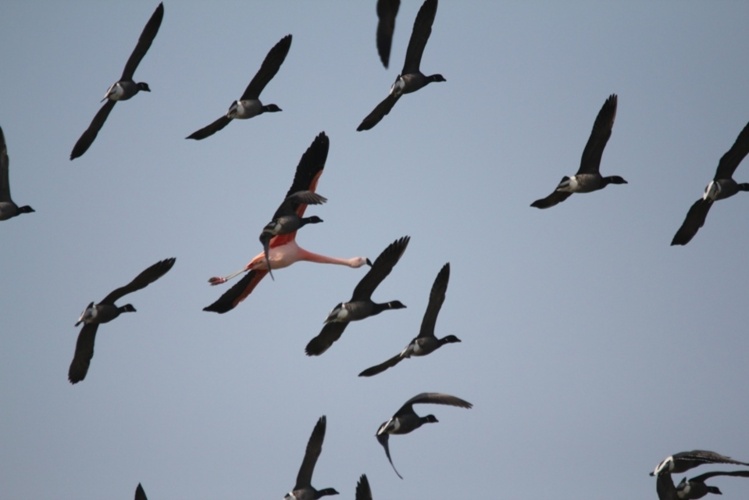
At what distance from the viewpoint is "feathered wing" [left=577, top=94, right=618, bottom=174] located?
2461 cm

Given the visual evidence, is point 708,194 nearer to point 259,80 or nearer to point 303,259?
point 259,80

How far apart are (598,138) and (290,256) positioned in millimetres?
9525

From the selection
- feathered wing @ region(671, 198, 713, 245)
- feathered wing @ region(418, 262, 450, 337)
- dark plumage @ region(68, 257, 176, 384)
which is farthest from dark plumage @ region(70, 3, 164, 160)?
feathered wing @ region(671, 198, 713, 245)

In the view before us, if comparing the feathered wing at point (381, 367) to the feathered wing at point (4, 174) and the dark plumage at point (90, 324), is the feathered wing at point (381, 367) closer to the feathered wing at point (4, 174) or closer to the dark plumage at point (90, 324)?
the dark plumage at point (90, 324)

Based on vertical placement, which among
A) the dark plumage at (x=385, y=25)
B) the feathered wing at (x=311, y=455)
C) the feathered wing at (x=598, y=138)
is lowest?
the feathered wing at (x=311, y=455)

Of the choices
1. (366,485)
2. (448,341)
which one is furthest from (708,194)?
(366,485)

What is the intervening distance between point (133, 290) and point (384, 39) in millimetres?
6225

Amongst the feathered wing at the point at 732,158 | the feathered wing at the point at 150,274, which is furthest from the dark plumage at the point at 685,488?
the feathered wing at the point at 150,274

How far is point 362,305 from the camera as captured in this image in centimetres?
2617

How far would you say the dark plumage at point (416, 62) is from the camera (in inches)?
1014

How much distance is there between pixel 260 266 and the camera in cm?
3169

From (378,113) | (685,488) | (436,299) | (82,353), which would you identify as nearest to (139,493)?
(82,353)

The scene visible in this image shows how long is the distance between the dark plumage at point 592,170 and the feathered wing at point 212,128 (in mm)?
5911

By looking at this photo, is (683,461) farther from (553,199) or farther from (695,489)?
(553,199)
